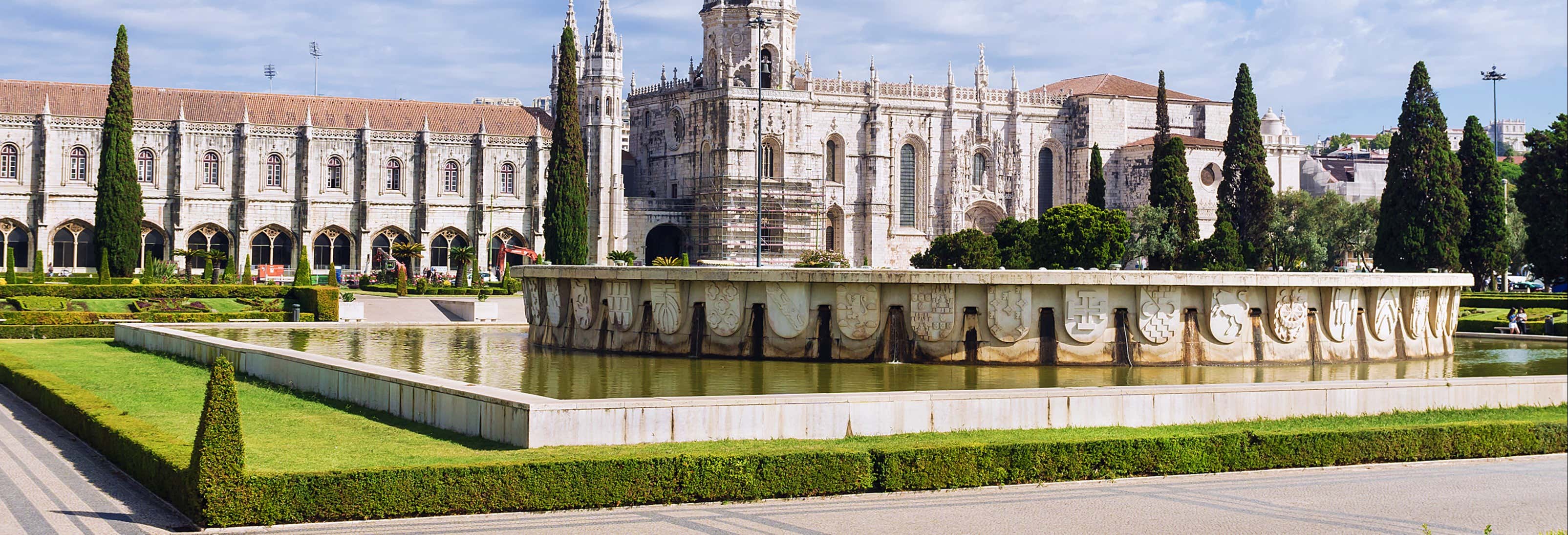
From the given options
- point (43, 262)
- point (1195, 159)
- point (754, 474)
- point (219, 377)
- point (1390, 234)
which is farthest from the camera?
point (1195, 159)

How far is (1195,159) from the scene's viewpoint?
7262 centimetres

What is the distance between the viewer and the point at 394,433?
14.4 m

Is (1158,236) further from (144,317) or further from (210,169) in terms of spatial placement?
(210,169)

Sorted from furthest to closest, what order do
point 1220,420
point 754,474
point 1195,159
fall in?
point 1195,159 → point 1220,420 → point 754,474

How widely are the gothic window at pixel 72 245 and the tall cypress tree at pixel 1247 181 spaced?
48.2 m

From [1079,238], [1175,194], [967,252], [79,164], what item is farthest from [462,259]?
[1175,194]

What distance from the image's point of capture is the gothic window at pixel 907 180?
238ft

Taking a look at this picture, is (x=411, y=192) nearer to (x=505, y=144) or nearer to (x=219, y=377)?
(x=505, y=144)

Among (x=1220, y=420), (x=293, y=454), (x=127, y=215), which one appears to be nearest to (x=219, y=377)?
(x=293, y=454)

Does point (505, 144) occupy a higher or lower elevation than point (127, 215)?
higher

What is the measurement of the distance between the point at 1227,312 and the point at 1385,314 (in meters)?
3.77

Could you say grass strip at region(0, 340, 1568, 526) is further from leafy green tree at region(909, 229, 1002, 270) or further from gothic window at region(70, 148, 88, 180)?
gothic window at region(70, 148, 88, 180)

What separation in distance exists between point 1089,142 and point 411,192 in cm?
Result: 3507

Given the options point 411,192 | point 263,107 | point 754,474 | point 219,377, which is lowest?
point 754,474
